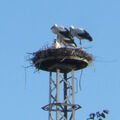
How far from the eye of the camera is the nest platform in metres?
22.5

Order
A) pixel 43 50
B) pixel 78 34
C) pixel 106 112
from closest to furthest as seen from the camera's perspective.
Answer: pixel 106 112 < pixel 43 50 < pixel 78 34

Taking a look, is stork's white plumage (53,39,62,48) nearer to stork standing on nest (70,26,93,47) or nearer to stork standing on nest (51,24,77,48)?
stork standing on nest (51,24,77,48)

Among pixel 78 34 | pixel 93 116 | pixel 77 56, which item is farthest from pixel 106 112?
pixel 78 34

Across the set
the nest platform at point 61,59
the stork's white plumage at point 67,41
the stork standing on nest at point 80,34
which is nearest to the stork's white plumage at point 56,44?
the stork's white plumage at point 67,41

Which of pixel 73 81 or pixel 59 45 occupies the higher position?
pixel 59 45

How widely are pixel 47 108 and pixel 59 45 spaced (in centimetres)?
315

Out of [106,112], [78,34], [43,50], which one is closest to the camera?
[106,112]

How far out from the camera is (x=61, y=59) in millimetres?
22656

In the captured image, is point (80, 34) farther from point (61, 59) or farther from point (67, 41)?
point (61, 59)

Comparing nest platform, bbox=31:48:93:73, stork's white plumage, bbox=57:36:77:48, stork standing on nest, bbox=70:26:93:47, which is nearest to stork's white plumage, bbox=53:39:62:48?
stork's white plumage, bbox=57:36:77:48

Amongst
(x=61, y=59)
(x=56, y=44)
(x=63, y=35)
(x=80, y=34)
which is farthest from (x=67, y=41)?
(x=61, y=59)

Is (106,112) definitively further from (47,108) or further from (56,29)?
(56,29)

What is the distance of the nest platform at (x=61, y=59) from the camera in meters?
22.5

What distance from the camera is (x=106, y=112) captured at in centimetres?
923
